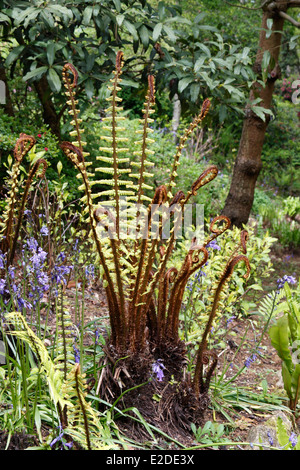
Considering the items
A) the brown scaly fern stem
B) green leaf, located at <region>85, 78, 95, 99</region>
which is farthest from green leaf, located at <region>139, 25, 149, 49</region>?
the brown scaly fern stem

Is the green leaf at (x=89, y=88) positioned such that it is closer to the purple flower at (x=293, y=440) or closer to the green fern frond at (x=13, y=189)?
the green fern frond at (x=13, y=189)

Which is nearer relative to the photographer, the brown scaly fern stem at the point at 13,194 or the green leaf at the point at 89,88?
the brown scaly fern stem at the point at 13,194

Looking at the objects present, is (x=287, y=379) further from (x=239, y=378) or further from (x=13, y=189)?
(x=13, y=189)

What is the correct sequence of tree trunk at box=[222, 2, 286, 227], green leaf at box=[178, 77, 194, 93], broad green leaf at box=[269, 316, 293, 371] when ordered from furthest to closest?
tree trunk at box=[222, 2, 286, 227] < green leaf at box=[178, 77, 194, 93] < broad green leaf at box=[269, 316, 293, 371]

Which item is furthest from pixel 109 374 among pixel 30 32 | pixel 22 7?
pixel 22 7

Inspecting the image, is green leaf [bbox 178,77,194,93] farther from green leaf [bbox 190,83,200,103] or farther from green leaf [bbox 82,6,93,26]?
green leaf [bbox 82,6,93,26]

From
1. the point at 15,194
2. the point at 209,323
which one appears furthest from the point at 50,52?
the point at 209,323

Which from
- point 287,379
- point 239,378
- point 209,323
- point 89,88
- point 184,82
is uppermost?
point 184,82

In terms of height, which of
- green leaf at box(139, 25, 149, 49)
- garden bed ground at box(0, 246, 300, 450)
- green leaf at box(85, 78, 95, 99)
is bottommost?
garden bed ground at box(0, 246, 300, 450)

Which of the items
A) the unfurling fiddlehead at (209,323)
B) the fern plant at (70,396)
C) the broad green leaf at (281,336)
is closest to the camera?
the fern plant at (70,396)

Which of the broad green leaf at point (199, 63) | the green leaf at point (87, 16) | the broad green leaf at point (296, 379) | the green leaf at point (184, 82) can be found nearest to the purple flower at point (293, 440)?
the broad green leaf at point (296, 379)

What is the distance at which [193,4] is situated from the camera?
865 cm

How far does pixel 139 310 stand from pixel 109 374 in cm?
29

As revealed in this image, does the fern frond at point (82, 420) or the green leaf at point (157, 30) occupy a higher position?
the green leaf at point (157, 30)
